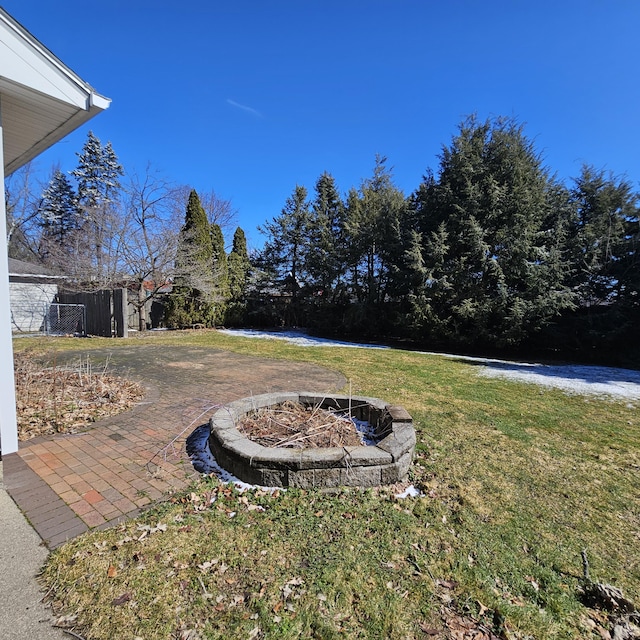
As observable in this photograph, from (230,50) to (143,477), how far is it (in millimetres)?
8755

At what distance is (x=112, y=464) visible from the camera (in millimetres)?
2951

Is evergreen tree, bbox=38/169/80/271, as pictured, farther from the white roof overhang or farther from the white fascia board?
the white fascia board

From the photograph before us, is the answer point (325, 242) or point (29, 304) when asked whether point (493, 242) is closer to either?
point (325, 242)

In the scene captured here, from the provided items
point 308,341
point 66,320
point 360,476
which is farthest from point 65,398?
point 66,320

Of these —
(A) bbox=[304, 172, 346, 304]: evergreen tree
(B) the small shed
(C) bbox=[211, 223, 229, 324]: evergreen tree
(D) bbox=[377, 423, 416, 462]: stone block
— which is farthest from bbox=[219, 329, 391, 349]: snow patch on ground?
(D) bbox=[377, 423, 416, 462]: stone block

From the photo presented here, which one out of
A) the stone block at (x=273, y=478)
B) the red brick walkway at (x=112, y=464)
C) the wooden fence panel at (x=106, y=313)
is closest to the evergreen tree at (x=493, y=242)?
the red brick walkway at (x=112, y=464)

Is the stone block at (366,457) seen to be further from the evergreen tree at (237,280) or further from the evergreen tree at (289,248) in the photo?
the evergreen tree at (289,248)

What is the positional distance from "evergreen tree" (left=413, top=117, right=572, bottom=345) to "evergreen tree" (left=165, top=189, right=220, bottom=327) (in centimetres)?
989

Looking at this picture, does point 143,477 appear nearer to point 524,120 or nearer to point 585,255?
point 585,255

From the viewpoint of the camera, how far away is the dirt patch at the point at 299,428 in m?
3.13

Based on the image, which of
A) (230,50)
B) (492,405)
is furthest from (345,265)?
(492,405)

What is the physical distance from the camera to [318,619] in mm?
1543

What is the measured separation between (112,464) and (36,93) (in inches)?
136

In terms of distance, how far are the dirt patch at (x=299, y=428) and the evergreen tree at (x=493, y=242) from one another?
29.9 feet
